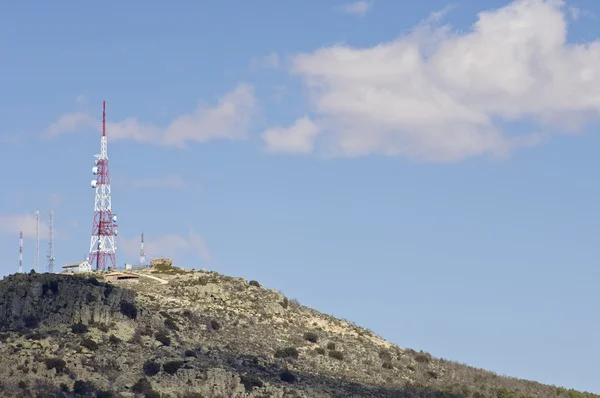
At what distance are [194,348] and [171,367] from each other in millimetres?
8697

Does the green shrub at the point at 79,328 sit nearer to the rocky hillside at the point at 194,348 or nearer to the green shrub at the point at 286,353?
the rocky hillside at the point at 194,348

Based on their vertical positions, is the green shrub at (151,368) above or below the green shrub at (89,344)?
below

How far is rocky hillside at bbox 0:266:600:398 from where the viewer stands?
126875mm

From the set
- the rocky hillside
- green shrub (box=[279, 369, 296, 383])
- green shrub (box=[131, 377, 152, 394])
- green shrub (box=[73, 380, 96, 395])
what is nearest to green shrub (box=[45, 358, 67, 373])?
the rocky hillside

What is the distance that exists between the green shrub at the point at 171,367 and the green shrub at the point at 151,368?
0.79 metres

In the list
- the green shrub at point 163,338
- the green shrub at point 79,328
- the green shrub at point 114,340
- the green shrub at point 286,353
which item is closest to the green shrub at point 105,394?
the green shrub at point 114,340

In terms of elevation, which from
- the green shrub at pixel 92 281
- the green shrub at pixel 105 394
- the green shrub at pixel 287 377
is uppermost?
the green shrub at pixel 92 281

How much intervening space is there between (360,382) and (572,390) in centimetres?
4047

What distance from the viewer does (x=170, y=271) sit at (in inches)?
6614

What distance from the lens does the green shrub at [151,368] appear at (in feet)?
423

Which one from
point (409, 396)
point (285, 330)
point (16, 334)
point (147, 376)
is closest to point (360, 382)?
point (409, 396)

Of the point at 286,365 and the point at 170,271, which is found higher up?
the point at 170,271

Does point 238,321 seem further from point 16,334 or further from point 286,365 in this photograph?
point 16,334

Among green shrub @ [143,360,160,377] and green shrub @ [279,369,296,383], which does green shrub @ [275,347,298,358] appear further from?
green shrub @ [143,360,160,377]
